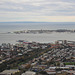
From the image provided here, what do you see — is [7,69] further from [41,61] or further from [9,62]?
[41,61]

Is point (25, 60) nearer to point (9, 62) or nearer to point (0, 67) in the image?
point (9, 62)

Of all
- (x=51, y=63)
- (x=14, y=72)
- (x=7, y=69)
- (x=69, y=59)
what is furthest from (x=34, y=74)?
(x=69, y=59)

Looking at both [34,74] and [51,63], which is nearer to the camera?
[34,74]

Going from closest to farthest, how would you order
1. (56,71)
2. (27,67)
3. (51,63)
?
1. (56,71)
2. (27,67)
3. (51,63)

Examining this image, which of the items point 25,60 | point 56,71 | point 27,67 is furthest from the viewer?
point 25,60

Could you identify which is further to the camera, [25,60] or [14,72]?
[25,60]

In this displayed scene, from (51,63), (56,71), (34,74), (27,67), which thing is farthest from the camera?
(51,63)

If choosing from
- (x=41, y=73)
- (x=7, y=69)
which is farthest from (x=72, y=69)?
(x=7, y=69)

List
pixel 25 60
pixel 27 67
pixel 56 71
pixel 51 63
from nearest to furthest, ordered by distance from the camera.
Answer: pixel 56 71
pixel 27 67
pixel 51 63
pixel 25 60
